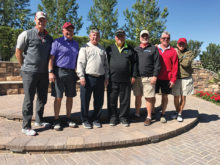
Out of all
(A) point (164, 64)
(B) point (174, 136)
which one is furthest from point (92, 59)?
(B) point (174, 136)

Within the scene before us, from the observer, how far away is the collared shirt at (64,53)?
3.23 m

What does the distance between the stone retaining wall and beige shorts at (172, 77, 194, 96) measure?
234 inches

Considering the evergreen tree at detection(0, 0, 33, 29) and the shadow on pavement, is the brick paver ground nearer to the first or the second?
the shadow on pavement

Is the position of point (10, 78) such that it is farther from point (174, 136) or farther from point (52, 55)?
point (174, 136)

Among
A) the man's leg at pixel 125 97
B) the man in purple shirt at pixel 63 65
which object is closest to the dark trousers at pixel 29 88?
the man in purple shirt at pixel 63 65

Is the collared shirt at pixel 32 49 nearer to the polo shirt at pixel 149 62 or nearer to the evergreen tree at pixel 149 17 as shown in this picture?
the polo shirt at pixel 149 62

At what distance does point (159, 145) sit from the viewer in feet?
10.8

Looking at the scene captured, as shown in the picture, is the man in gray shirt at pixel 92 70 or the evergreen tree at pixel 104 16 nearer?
the man in gray shirt at pixel 92 70

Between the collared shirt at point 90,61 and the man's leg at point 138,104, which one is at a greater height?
the collared shirt at point 90,61

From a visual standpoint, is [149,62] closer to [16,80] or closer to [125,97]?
[125,97]

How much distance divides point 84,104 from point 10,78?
6162mm

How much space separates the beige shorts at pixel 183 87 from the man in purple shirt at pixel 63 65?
2469 millimetres

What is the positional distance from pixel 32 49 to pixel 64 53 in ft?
1.82

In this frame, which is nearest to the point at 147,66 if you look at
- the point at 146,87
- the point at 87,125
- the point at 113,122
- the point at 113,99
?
the point at 146,87
